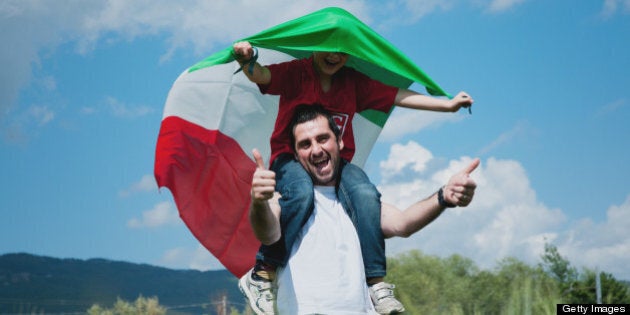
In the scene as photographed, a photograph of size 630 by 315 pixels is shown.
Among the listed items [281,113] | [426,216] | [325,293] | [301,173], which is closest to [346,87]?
[281,113]

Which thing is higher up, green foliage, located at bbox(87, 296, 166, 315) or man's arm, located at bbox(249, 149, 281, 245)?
man's arm, located at bbox(249, 149, 281, 245)

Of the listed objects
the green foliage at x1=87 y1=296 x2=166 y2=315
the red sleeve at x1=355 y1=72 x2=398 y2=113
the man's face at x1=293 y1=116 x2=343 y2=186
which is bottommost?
the green foliage at x1=87 y1=296 x2=166 y2=315

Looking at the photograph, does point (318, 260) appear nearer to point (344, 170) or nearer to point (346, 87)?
point (344, 170)

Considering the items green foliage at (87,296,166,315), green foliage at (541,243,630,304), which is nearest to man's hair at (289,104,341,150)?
green foliage at (87,296,166,315)

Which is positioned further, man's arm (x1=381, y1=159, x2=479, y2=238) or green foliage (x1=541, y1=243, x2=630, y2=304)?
green foliage (x1=541, y1=243, x2=630, y2=304)

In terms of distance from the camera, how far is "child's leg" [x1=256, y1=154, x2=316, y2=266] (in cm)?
342

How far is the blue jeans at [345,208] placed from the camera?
11.3 ft

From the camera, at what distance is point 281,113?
12.7 ft

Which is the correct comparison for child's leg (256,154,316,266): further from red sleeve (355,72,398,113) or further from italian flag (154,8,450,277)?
italian flag (154,8,450,277)

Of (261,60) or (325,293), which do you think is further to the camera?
(261,60)

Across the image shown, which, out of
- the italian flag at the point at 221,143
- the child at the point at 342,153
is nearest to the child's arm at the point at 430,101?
the child at the point at 342,153

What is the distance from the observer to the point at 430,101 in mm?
3975

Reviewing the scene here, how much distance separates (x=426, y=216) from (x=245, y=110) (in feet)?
6.46

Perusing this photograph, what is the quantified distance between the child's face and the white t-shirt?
83 centimetres
